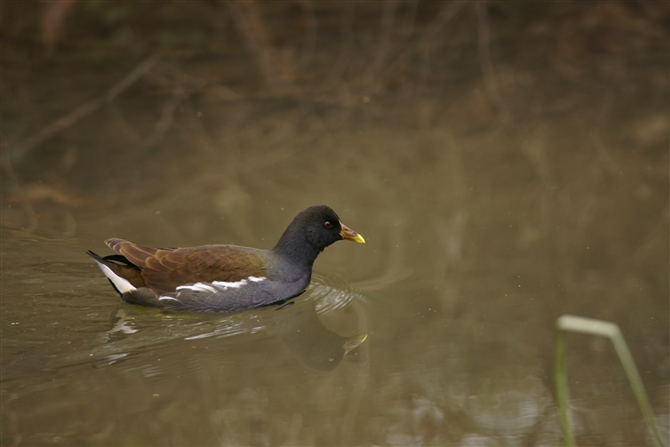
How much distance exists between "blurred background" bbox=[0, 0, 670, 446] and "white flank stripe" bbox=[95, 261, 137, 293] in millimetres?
168

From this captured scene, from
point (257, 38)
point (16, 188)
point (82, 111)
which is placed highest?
point (257, 38)

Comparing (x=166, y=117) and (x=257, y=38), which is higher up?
(x=257, y=38)

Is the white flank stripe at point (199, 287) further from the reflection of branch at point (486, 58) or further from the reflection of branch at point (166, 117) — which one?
the reflection of branch at point (486, 58)

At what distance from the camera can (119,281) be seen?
5855mm

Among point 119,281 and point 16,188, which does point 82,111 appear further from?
point 119,281

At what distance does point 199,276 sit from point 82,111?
390 centimetres

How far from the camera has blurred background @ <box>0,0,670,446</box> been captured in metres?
4.85

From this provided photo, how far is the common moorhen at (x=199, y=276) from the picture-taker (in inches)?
230

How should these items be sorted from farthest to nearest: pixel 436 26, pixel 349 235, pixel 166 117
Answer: pixel 436 26 < pixel 166 117 < pixel 349 235

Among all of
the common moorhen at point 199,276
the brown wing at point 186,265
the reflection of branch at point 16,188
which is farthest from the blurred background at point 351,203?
the brown wing at point 186,265

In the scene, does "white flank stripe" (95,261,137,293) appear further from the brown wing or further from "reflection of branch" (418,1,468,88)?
"reflection of branch" (418,1,468,88)

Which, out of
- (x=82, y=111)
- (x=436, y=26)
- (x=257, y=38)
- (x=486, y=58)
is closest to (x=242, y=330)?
(x=82, y=111)

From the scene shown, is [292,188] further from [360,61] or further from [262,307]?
[360,61]

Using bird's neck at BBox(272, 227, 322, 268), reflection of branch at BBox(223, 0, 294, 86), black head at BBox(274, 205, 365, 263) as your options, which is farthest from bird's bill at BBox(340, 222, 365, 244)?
reflection of branch at BBox(223, 0, 294, 86)
